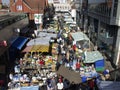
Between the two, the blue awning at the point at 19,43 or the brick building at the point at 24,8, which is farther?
the brick building at the point at 24,8

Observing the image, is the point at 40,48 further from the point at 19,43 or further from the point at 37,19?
the point at 37,19

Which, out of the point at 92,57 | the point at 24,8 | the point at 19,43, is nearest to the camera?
the point at 92,57

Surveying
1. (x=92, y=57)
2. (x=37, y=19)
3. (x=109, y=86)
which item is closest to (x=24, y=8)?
(x=37, y=19)

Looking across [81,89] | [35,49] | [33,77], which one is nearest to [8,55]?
[35,49]

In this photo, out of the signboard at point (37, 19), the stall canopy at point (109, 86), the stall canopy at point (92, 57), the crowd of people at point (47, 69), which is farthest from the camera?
the signboard at point (37, 19)

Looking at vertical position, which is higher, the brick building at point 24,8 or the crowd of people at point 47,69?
the brick building at point 24,8

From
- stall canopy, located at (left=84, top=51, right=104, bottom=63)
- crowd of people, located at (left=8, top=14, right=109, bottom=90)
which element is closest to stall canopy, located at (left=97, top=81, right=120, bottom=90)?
crowd of people, located at (left=8, top=14, right=109, bottom=90)

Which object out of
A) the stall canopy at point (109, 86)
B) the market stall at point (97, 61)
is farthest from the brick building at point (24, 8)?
the stall canopy at point (109, 86)

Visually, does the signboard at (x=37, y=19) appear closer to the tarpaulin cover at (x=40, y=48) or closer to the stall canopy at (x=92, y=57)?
the tarpaulin cover at (x=40, y=48)

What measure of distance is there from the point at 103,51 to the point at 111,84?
1492 centimetres

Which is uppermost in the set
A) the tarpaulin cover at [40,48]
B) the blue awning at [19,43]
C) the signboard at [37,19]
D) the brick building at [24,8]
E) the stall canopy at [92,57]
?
the brick building at [24,8]

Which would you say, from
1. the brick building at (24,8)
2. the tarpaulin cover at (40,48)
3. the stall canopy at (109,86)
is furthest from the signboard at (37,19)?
the stall canopy at (109,86)

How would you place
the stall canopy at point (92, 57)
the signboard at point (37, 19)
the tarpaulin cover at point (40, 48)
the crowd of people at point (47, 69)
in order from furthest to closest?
the signboard at point (37, 19) → the tarpaulin cover at point (40, 48) → the stall canopy at point (92, 57) → the crowd of people at point (47, 69)

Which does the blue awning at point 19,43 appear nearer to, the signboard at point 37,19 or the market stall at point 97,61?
the market stall at point 97,61
